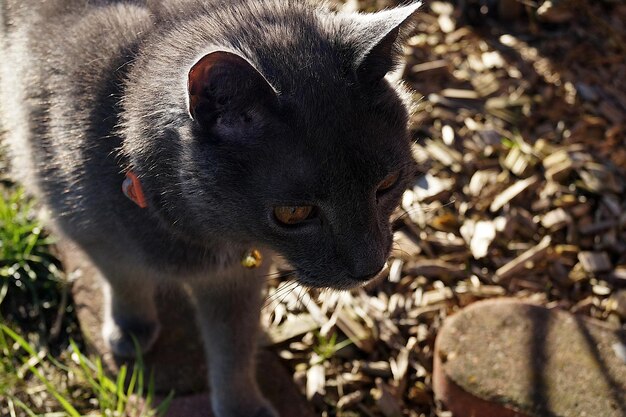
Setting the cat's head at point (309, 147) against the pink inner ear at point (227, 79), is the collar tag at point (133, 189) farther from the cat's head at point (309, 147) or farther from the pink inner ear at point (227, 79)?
the pink inner ear at point (227, 79)

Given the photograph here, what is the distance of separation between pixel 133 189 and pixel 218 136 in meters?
0.42

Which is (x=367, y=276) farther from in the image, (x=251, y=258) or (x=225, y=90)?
(x=225, y=90)

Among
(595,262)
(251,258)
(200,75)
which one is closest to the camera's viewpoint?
(200,75)

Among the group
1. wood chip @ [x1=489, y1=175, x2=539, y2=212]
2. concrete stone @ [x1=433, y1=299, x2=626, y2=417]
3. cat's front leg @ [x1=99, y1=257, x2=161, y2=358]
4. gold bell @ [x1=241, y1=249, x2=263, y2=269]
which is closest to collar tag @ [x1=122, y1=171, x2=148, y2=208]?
gold bell @ [x1=241, y1=249, x2=263, y2=269]

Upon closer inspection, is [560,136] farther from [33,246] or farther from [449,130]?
[33,246]

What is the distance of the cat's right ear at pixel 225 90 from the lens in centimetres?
181

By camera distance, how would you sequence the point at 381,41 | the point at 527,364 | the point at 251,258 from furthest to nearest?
the point at 527,364 < the point at 251,258 < the point at 381,41

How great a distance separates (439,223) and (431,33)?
1354mm

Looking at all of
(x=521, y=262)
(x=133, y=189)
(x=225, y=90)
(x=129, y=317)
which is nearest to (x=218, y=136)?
(x=225, y=90)

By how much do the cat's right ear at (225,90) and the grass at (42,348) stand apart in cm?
122

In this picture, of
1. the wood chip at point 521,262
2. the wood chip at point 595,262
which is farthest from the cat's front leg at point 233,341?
the wood chip at point 595,262

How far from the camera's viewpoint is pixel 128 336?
304 centimetres

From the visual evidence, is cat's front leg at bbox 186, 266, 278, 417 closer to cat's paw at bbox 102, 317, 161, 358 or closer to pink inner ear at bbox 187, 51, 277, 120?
cat's paw at bbox 102, 317, 161, 358

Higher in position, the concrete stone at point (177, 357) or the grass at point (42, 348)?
the grass at point (42, 348)
